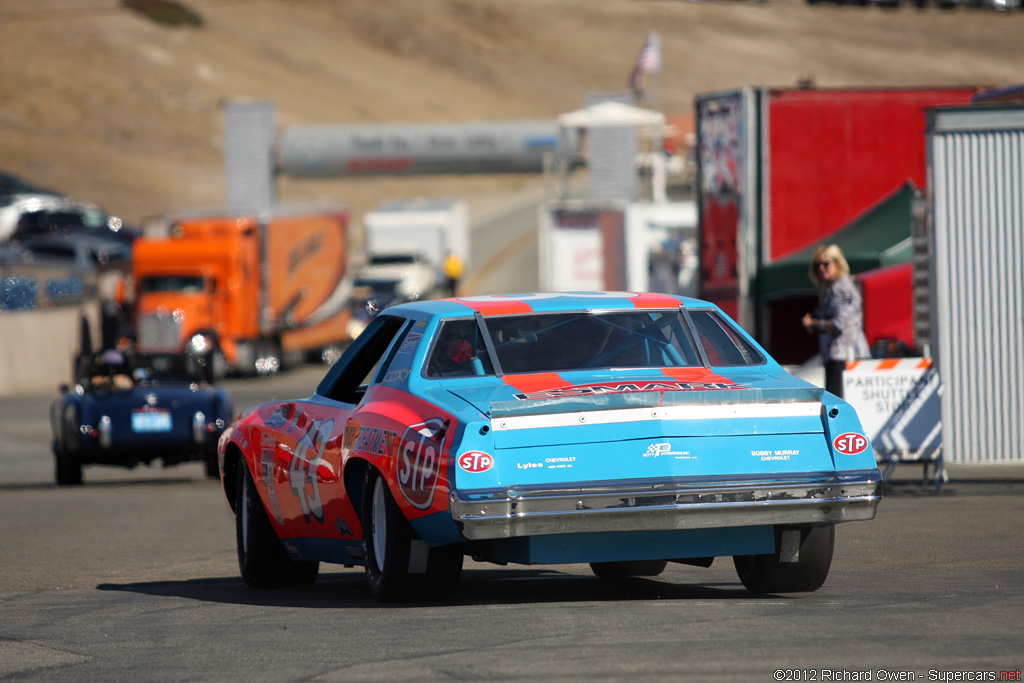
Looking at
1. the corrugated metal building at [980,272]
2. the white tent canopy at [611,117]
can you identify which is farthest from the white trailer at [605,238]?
the corrugated metal building at [980,272]

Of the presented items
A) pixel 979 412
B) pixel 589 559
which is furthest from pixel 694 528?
pixel 979 412

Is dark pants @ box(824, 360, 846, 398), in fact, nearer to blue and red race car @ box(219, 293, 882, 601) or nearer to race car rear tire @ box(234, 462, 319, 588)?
blue and red race car @ box(219, 293, 882, 601)

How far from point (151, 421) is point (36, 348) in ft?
67.6

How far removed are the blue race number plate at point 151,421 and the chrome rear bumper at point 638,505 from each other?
11336mm

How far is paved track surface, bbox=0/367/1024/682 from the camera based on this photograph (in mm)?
6164

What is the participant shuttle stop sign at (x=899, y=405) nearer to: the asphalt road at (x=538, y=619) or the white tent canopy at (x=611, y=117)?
the asphalt road at (x=538, y=619)

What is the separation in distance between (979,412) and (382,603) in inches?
330

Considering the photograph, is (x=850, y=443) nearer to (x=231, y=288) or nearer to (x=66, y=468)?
(x=66, y=468)

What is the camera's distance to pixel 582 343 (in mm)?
8141

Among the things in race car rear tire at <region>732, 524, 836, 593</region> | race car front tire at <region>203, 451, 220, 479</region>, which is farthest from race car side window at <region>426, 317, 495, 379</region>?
race car front tire at <region>203, 451, 220, 479</region>

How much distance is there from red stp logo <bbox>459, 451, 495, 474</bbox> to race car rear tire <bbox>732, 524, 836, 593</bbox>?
1.49 m

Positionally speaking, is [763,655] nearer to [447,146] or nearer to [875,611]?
[875,611]

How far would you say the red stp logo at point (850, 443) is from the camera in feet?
24.4

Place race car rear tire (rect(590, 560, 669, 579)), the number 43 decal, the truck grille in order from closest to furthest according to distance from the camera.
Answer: the number 43 decal
race car rear tire (rect(590, 560, 669, 579))
the truck grille
